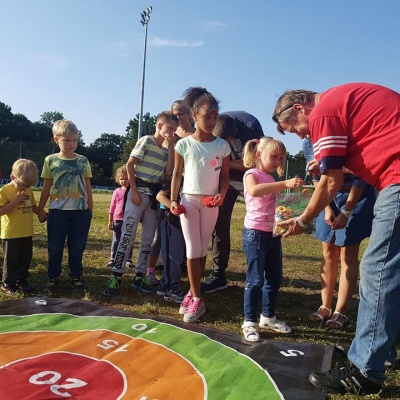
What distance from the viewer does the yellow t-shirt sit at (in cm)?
395

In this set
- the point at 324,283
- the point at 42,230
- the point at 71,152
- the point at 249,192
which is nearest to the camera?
the point at 249,192

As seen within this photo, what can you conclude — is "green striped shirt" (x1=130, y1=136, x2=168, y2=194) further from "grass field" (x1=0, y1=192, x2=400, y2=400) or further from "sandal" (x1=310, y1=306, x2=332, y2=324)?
"sandal" (x1=310, y1=306, x2=332, y2=324)

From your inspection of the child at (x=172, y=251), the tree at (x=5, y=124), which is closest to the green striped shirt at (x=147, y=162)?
the child at (x=172, y=251)

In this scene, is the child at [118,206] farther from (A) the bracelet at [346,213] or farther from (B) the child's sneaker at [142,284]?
(A) the bracelet at [346,213]

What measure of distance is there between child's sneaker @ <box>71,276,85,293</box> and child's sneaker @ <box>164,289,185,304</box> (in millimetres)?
813

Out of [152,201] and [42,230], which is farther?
[42,230]

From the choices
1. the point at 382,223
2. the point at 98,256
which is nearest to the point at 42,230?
the point at 98,256

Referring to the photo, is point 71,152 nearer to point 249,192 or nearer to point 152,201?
point 152,201

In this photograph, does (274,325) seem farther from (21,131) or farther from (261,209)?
(21,131)

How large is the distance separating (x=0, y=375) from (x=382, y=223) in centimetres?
215

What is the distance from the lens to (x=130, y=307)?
3615 millimetres

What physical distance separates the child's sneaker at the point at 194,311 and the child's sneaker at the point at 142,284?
0.85 m

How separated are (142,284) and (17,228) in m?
1.29

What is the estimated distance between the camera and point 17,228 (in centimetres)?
398
